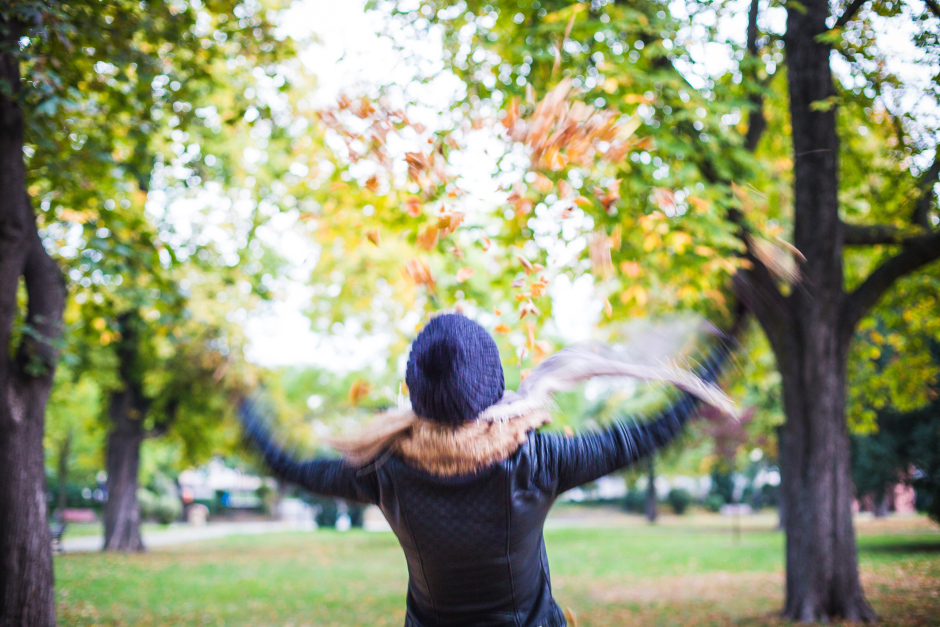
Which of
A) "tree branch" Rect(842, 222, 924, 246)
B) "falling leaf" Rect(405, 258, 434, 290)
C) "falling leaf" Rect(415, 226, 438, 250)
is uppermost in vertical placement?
"tree branch" Rect(842, 222, 924, 246)

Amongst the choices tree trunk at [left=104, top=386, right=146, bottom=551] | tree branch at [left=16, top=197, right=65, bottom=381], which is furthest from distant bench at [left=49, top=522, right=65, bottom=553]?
tree trunk at [left=104, top=386, right=146, bottom=551]

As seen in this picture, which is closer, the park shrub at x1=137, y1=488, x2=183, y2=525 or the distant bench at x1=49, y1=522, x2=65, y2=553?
the distant bench at x1=49, y1=522, x2=65, y2=553

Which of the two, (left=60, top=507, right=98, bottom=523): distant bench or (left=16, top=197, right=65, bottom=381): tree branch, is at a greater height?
(left=16, top=197, right=65, bottom=381): tree branch

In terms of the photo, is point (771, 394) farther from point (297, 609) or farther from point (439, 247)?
point (439, 247)

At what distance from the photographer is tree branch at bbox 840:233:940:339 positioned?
28.4 feet

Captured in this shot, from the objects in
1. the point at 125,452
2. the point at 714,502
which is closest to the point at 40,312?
the point at 125,452

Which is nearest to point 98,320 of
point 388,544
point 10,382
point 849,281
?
point 10,382

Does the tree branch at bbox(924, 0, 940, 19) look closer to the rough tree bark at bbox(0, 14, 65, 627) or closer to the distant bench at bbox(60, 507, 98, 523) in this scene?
the rough tree bark at bbox(0, 14, 65, 627)

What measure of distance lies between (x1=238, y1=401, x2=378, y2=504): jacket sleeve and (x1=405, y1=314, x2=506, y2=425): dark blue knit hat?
1.09ft

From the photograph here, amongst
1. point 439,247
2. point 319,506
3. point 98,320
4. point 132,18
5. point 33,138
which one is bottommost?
point 319,506

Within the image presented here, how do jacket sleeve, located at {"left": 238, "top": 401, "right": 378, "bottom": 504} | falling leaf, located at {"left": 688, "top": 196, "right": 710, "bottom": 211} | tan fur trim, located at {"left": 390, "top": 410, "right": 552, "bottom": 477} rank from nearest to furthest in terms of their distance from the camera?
tan fur trim, located at {"left": 390, "top": 410, "right": 552, "bottom": 477} < jacket sleeve, located at {"left": 238, "top": 401, "right": 378, "bottom": 504} < falling leaf, located at {"left": 688, "top": 196, "right": 710, "bottom": 211}

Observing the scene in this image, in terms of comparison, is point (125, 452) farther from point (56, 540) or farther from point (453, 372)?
point (453, 372)

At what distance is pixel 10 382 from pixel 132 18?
360 cm

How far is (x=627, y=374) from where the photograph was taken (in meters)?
2.24
